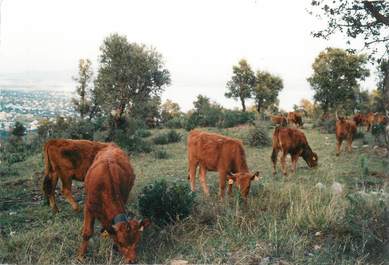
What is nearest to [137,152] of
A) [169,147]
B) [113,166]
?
[169,147]

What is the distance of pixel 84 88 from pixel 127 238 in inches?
1522

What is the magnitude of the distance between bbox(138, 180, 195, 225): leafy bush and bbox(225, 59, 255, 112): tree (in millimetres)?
54047

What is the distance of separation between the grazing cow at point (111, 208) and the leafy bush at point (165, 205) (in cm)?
55

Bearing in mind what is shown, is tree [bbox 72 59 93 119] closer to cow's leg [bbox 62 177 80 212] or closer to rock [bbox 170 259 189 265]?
cow's leg [bbox 62 177 80 212]

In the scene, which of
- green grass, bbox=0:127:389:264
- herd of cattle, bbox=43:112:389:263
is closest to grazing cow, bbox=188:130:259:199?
herd of cattle, bbox=43:112:389:263

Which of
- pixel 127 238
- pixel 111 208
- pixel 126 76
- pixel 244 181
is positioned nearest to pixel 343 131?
pixel 244 181

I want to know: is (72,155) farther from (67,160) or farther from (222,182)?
(222,182)

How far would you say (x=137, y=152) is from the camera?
822 inches

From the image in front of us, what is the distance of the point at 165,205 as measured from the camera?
8.84 meters

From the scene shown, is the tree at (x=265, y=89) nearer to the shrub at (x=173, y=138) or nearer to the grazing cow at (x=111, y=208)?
the shrub at (x=173, y=138)

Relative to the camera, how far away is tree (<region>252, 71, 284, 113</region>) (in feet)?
207

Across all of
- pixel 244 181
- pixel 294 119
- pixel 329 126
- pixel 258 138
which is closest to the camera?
pixel 244 181

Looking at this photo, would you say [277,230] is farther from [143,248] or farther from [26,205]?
[26,205]

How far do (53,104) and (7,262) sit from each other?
6.33 m
